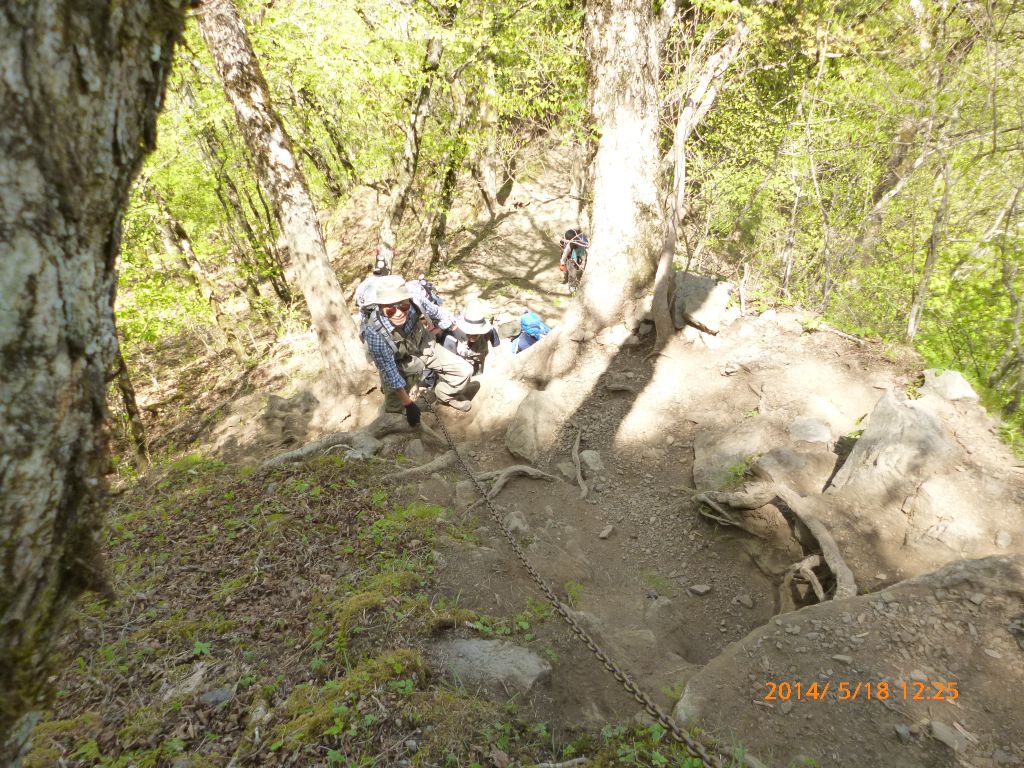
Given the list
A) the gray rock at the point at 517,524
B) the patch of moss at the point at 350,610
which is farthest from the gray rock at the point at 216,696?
the gray rock at the point at 517,524

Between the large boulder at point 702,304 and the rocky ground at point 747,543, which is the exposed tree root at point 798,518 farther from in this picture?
the large boulder at point 702,304

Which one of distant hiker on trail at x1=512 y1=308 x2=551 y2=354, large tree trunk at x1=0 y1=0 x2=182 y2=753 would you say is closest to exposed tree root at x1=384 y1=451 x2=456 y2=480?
distant hiker on trail at x1=512 y1=308 x2=551 y2=354

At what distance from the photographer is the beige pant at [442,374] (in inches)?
295

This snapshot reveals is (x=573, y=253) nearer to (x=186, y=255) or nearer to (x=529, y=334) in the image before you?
(x=529, y=334)

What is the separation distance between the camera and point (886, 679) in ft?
10.5

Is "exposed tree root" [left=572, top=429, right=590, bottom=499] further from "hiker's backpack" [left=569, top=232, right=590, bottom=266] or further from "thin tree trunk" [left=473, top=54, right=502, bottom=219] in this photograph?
"thin tree trunk" [left=473, top=54, right=502, bottom=219]

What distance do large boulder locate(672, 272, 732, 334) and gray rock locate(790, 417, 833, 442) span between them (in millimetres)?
1940

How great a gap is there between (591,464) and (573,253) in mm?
7481

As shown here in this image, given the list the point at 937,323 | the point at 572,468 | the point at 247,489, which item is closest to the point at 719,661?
the point at 572,468

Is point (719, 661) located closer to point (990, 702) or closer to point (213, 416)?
point (990, 702)

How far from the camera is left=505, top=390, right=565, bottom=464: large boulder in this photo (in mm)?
6793

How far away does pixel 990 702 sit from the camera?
9.84 feet
